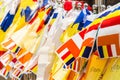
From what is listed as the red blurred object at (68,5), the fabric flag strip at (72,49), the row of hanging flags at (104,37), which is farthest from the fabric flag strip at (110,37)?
the red blurred object at (68,5)

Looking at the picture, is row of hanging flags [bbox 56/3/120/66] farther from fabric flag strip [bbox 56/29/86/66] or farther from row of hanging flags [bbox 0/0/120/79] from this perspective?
fabric flag strip [bbox 56/29/86/66]

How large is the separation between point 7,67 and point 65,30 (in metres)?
0.62

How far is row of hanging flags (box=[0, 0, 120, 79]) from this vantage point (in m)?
0.98

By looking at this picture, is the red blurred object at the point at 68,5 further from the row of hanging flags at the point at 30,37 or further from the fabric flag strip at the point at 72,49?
the fabric flag strip at the point at 72,49

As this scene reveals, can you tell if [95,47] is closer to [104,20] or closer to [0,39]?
→ [104,20]

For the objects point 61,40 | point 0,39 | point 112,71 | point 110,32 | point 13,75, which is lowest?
point 13,75

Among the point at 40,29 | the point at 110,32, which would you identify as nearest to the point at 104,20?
the point at 110,32

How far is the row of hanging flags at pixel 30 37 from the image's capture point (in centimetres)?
98

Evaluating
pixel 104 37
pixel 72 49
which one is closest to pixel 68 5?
pixel 72 49

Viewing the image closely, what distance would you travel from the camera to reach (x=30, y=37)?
5.92 ft

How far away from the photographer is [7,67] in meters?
1.94

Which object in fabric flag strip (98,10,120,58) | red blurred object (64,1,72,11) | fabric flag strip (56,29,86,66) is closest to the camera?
fabric flag strip (98,10,120,58)

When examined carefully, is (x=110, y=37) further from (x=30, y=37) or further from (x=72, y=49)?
(x=30, y=37)

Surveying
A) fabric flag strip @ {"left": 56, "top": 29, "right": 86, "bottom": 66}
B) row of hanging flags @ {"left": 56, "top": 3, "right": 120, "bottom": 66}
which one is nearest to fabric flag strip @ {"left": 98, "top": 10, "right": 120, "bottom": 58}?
row of hanging flags @ {"left": 56, "top": 3, "right": 120, "bottom": 66}
